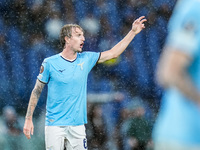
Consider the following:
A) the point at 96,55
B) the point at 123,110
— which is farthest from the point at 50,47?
the point at 96,55

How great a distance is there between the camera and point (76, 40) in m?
4.45

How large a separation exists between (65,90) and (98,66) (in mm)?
2206

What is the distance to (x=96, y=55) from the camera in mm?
4477

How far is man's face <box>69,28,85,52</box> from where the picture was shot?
4.39 m

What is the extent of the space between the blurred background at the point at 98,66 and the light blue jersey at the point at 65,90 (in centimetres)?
192

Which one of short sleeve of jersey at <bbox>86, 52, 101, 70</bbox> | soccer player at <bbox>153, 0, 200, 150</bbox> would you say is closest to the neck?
short sleeve of jersey at <bbox>86, 52, 101, 70</bbox>

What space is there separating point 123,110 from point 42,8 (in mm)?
1803

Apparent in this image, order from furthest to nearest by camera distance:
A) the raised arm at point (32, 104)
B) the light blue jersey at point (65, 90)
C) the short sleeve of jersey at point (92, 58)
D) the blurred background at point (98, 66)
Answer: the blurred background at point (98, 66)
the short sleeve of jersey at point (92, 58)
the raised arm at point (32, 104)
the light blue jersey at point (65, 90)

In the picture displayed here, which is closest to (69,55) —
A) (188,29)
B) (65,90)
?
(65,90)

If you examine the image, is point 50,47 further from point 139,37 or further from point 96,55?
point 96,55

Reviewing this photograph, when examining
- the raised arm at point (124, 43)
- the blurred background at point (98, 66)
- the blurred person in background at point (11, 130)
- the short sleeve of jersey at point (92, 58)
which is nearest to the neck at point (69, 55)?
the short sleeve of jersey at point (92, 58)

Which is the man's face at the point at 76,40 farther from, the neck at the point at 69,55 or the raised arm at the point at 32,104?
the raised arm at the point at 32,104

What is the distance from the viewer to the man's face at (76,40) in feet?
14.4

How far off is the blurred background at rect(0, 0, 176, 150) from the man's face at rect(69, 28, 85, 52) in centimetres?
183
